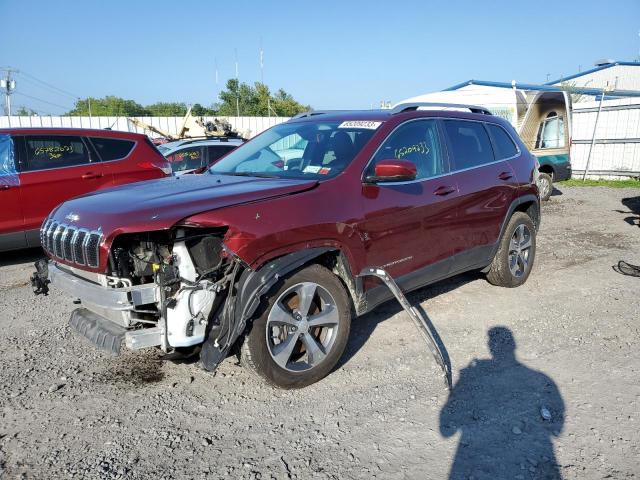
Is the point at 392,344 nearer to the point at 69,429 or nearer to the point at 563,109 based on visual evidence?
the point at 69,429

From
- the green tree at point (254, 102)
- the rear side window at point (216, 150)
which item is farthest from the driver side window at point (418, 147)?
the green tree at point (254, 102)

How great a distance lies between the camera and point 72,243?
3320 millimetres

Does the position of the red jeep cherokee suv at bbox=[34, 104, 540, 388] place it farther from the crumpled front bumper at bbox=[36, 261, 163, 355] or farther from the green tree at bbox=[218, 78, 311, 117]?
the green tree at bbox=[218, 78, 311, 117]

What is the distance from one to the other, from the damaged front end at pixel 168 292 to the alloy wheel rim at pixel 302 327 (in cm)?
36

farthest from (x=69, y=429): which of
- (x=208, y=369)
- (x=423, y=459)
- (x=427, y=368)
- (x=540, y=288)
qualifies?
(x=540, y=288)

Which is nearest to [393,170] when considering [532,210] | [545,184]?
[532,210]

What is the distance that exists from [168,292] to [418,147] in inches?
98.8

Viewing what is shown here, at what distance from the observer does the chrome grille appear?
10.3 feet

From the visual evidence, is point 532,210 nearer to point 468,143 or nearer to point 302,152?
point 468,143

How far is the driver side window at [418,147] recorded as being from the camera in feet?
→ 14.1

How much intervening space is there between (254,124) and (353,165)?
80.8ft

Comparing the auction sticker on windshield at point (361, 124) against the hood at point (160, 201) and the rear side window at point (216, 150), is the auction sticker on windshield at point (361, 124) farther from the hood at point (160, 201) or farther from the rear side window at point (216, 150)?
the rear side window at point (216, 150)

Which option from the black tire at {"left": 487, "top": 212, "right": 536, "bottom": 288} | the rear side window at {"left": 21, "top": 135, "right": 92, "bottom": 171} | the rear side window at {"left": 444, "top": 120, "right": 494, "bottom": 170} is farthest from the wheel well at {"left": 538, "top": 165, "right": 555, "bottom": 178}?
the rear side window at {"left": 21, "top": 135, "right": 92, "bottom": 171}

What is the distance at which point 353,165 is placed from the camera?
3.96 metres
